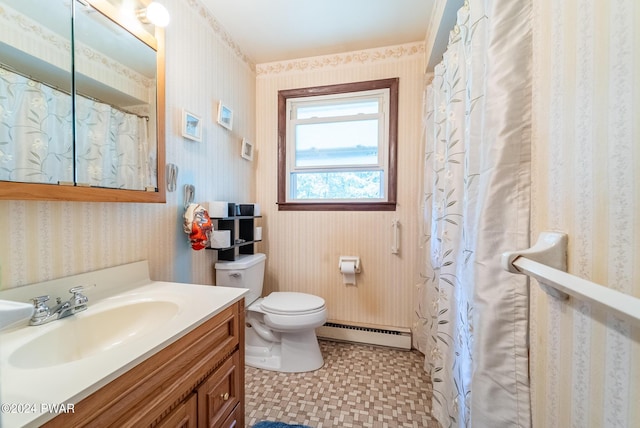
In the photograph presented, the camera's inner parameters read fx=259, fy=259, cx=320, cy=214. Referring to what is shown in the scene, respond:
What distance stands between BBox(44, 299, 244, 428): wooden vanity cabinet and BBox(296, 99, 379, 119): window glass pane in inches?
67.4

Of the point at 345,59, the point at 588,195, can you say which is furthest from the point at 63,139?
the point at 345,59

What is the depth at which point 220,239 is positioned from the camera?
5.16 ft

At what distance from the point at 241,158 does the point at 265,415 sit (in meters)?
1.68

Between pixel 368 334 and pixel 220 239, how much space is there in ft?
4.45

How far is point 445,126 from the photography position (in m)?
1.36

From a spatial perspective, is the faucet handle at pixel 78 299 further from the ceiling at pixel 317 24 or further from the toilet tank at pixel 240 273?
the ceiling at pixel 317 24

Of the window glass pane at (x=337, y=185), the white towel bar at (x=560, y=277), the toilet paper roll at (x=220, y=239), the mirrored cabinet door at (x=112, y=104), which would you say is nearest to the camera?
the white towel bar at (x=560, y=277)

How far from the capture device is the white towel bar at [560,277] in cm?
32

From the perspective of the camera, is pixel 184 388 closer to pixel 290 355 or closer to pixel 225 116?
pixel 290 355

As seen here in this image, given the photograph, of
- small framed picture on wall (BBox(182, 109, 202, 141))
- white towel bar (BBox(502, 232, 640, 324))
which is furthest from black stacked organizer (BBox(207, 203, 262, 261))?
white towel bar (BBox(502, 232, 640, 324))

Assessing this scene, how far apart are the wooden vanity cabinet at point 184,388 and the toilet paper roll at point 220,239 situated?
0.61 meters

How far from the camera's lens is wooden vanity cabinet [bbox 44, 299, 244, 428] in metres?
0.53


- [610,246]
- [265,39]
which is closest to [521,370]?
[610,246]

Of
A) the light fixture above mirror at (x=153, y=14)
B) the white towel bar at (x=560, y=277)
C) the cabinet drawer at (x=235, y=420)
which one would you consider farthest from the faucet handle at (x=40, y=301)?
the white towel bar at (x=560, y=277)
